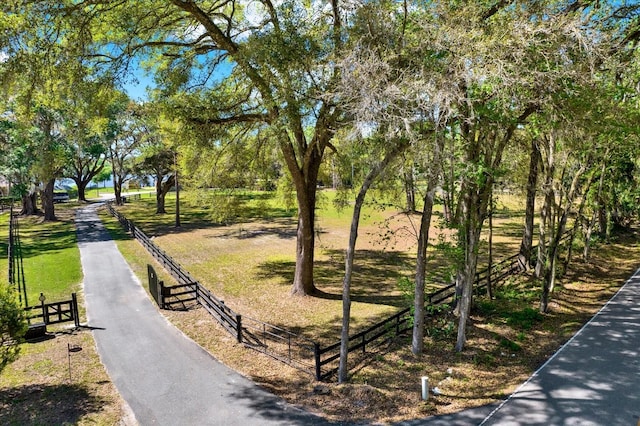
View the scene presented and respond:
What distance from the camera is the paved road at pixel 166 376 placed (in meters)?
8.70

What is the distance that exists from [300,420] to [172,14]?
1355 centimetres

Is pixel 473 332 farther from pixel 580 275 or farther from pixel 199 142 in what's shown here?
pixel 199 142

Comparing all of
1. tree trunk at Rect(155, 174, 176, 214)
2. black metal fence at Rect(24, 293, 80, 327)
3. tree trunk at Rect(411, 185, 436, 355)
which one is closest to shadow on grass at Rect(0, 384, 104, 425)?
black metal fence at Rect(24, 293, 80, 327)

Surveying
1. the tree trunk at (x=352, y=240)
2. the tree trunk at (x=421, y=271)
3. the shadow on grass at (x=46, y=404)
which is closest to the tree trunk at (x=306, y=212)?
the tree trunk at (x=421, y=271)

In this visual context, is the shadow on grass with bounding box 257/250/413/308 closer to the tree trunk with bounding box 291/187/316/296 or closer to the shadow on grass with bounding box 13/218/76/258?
the tree trunk with bounding box 291/187/316/296

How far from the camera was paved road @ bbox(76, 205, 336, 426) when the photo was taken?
28.6 feet

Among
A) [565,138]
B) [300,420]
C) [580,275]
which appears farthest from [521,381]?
[580,275]

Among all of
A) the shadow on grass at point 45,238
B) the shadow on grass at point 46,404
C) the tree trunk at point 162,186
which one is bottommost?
Result: the shadow on grass at point 46,404

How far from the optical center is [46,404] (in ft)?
29.9

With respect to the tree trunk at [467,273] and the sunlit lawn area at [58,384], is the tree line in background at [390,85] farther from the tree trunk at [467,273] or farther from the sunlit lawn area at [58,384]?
the sunlit lawn area at [58,384]

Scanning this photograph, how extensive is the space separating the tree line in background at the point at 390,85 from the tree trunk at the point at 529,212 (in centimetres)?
14

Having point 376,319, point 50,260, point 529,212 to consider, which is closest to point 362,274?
point 376,319

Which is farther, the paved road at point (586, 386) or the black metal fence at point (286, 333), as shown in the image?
the black metal fence at point (286, 333)

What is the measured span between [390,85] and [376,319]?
30.8 ft
